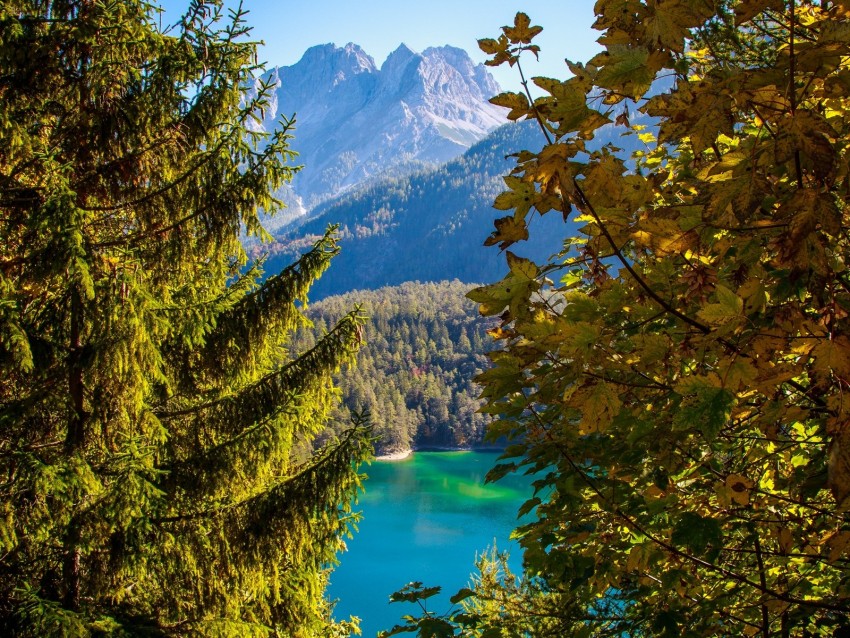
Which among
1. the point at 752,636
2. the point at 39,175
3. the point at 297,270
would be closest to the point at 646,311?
the point at 752,636

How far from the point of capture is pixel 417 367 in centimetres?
8325

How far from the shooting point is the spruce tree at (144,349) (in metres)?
3.44

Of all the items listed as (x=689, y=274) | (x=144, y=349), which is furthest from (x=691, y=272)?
(x=144, y=349)

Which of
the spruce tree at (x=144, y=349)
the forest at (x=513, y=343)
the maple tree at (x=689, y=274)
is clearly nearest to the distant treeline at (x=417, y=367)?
the spruce tree at (x=144, y=349)

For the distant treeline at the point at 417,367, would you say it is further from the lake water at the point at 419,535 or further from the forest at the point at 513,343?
the forest at the point at 513,343

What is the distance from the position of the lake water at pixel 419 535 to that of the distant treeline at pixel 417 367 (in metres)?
7.32

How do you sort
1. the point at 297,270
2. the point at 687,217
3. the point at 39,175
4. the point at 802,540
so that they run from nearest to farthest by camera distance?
the point at 687,217, the point at 802,540, the point at 39,175, the point at 297,270

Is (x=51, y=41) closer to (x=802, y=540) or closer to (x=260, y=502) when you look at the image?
(x=260, y=502)

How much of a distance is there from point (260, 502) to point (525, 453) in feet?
11.4

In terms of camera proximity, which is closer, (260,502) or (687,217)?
(687,217)

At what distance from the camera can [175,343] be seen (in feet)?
Answer: 14.4

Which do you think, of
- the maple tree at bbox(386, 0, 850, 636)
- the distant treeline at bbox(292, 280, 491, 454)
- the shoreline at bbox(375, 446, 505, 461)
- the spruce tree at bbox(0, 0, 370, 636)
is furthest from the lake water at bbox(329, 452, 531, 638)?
the maple tree at bbox(386, 0, 850, 636)

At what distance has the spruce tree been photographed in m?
3.44

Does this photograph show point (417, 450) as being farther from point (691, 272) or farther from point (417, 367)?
point (691, 272)
